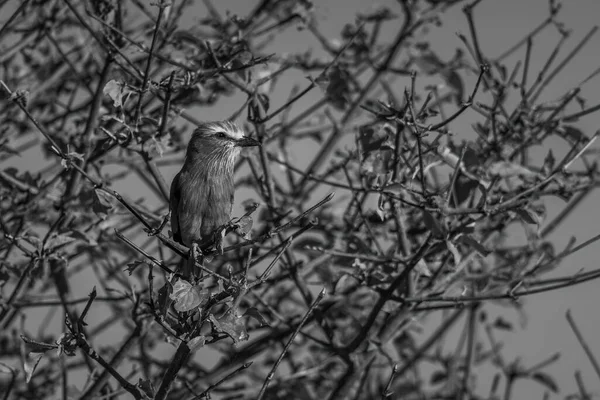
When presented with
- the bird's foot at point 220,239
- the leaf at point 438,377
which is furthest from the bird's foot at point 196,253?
the leaf at point 438,377

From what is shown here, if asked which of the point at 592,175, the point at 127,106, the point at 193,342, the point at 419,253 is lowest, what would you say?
the point at 193,342

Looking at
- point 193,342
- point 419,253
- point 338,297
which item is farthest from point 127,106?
point 193,342

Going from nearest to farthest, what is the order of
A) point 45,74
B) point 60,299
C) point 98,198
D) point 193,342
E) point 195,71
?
point 193,342
point 98,198
point 195,71
point 60,299
point 45,74

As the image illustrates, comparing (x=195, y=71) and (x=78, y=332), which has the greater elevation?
(x=195, y=71)

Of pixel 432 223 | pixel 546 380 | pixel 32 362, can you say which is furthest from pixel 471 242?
pixel 546 380

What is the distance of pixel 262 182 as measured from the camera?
17.0 ft

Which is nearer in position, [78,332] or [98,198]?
[78,332]

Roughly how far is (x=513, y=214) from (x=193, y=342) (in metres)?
2.13

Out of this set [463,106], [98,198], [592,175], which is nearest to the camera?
[463,106]

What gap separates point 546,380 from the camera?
5926 mm

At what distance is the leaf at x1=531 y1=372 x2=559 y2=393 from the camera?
587cm

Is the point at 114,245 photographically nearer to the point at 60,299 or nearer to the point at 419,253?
the point at 60,299

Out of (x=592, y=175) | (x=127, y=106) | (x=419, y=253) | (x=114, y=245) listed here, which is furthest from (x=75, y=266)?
(x=592, y=175)

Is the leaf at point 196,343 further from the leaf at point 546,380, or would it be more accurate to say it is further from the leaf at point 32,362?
the leaf at point 546,380
